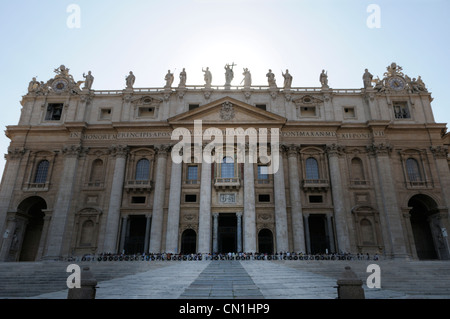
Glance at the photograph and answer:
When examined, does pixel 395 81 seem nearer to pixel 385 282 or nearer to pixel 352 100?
pixel 352 100

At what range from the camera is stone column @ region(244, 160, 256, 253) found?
31.4 metres

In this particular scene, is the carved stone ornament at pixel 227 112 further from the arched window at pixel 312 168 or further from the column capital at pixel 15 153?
the column capital at pixel 15 153

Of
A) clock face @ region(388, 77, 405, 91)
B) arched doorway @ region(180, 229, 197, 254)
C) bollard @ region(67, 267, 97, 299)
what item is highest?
clock face @ region(388, 77, 405, 91)

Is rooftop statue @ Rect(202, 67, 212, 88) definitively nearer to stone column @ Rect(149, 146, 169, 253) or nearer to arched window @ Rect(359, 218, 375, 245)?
stone column @ Rect(149, 146, 169, 253)

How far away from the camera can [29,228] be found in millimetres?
36656

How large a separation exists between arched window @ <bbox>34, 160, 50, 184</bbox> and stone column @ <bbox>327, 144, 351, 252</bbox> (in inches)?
1293

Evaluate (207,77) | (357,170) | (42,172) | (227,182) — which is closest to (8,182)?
(42,172)

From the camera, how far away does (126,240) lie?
3372cm

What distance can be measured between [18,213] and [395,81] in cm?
4752

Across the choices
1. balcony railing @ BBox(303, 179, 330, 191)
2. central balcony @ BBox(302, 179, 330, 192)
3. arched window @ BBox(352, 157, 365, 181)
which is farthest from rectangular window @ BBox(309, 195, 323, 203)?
arched window @ BBox(352, 157, 365, 181)

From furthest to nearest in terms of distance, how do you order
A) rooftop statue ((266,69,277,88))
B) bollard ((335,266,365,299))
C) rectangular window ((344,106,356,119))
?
rooftop statue ((266,69,277,88))
rectangular window ((344,106,356,119))
bollard ((335,266,365,299))

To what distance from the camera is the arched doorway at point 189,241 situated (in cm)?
3341

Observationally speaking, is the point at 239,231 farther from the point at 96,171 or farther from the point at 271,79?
the point at 271,79

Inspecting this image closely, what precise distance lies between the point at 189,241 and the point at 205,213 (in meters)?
3.77
